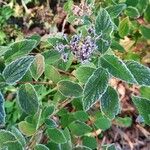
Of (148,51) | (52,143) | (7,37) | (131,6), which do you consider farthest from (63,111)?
(7,37)

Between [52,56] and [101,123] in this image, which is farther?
[101,123]

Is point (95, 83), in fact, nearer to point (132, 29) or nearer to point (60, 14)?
point (132, 29)

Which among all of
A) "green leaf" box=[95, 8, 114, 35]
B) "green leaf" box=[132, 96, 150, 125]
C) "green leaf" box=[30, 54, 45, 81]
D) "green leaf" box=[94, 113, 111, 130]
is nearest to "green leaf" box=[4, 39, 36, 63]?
"green leaf" box=[30, 54, 45, 81]

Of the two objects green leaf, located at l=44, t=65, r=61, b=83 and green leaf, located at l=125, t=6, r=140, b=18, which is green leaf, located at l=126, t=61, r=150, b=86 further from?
green leaf, located at l=125, t=6, r=140, b=18

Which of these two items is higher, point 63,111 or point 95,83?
point 95,83

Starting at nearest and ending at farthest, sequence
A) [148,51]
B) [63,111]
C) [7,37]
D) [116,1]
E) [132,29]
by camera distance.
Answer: [63,111]
[116,1]
[132,29]
[148,51]
[7,37]

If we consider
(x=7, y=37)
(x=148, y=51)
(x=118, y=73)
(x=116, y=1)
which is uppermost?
(x=118, y=73)

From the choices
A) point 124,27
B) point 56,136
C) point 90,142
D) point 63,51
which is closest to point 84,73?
point 63,51

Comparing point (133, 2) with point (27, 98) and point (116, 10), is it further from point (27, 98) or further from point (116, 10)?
point (27, 98)
